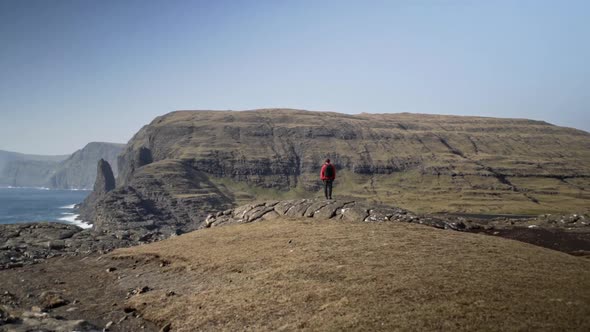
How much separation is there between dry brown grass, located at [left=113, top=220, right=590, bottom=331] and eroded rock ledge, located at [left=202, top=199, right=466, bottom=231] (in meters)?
5.50

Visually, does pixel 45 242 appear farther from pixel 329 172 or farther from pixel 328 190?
pixel 329 172

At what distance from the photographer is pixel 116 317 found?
18328mm

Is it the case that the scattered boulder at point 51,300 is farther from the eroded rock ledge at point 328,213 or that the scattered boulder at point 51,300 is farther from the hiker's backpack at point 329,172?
the hiker's backpack at point 329,172

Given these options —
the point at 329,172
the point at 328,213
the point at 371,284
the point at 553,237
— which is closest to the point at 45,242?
the point at 328,213

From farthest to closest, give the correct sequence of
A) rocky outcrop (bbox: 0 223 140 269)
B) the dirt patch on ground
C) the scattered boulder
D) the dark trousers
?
the dark trousers
rocky outcrop (bbox: 0 223 140 269)
the dirt patch on ground
the scattered boulder

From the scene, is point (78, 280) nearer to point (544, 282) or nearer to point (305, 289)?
point (305, 289)

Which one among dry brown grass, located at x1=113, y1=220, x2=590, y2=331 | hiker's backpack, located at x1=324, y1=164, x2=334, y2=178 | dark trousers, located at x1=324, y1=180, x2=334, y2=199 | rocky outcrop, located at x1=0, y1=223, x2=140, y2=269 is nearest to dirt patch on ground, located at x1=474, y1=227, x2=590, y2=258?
dry brown grass, located at x1=113, y1=220, x2=590, y2=331

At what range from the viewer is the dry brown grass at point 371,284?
13.4 meters

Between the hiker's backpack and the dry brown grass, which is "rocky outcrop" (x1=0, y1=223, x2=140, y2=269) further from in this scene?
the hiker's backpack

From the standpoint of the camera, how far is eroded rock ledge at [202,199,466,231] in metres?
32.2

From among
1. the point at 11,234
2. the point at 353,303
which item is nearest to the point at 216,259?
the point at 353,303

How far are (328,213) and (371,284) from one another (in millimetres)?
17447

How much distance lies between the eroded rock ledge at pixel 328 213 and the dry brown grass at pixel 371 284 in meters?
5.50

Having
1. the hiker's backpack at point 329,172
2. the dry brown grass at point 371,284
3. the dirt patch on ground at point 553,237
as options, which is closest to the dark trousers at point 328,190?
the hiker's backpack at point 329,172
